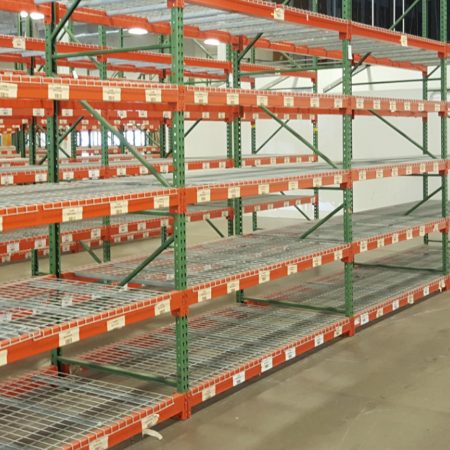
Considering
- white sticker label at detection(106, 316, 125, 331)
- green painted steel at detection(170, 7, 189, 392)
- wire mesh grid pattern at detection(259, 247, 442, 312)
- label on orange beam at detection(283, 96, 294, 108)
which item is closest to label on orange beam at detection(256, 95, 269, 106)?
label on orange beam at detection(283, 96, 294, 108)

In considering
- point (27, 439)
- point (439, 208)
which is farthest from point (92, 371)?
point (439, 208)

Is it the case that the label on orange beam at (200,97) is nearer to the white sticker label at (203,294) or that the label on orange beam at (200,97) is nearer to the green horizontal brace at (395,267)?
the white sticker label at (203,294)

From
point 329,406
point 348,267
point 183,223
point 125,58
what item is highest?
point 125,58

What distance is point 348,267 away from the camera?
6.75m

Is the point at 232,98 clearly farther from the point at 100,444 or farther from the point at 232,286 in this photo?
the point at 100,444

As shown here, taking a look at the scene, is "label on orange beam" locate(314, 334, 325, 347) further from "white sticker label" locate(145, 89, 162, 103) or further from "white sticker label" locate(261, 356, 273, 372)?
"white sticker label" locate(145, 89, 162, 103)

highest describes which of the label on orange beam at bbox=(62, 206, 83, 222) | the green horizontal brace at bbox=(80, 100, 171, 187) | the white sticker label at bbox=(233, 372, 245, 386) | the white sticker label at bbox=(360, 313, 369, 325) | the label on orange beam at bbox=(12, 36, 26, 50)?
the label on orange beam at bbox=(12, 36, 26, 50)

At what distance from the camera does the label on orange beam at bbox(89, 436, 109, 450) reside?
3978 mm

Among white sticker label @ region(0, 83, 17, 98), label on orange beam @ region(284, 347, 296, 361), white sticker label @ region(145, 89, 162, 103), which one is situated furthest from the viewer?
label on orange beam @ region(284, 347, 296, 361)

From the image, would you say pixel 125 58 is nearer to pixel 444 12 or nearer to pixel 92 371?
pixel 444 12

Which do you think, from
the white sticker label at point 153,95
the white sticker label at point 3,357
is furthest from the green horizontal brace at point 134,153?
the white sticker label at point 3,357

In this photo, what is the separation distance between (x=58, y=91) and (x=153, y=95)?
751 millimetres

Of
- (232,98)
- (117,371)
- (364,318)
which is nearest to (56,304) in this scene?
(117,371)

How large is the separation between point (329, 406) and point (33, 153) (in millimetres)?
5349
